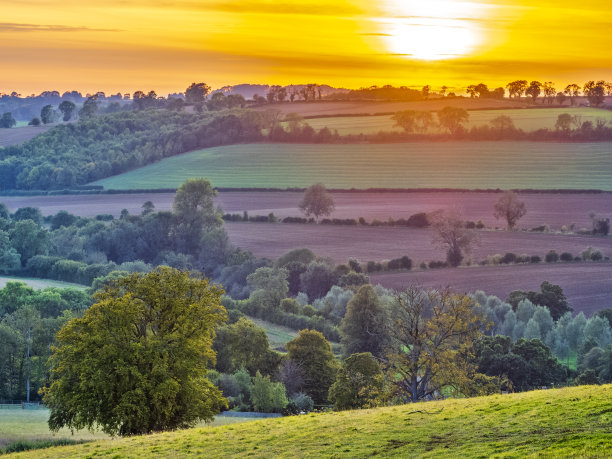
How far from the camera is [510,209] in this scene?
420 ft

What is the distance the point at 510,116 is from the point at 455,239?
8272 cm

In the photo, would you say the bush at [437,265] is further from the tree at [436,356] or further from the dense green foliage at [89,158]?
the dense green foliage at [89,158]

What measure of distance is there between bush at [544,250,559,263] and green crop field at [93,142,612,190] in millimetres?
37051

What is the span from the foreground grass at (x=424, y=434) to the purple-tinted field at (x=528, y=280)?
214 feet

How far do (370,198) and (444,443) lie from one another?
12692cm

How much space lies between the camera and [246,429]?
31.4m

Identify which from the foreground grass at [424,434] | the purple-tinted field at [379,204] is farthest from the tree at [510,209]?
the foreground grass at [424,434]

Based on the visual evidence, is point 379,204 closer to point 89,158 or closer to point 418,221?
point 418,221

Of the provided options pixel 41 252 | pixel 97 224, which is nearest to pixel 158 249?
pixel 97 224

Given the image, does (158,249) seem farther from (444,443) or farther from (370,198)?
(444,443)

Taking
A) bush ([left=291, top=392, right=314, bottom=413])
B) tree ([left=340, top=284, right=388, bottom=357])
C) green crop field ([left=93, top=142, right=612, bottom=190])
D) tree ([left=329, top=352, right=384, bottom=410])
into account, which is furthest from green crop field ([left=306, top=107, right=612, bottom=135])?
tree ([left=329, top=352, right=384, bottom=410])

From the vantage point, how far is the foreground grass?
2269cm

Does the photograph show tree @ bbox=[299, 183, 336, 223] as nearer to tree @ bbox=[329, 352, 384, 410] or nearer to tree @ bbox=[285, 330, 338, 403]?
tree @ bbox=[285, 330, 338, 403]

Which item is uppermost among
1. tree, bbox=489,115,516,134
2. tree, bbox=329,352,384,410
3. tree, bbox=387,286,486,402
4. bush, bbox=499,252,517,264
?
tree, bbox=489,115,516,134
